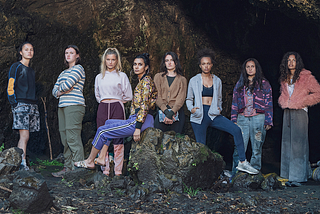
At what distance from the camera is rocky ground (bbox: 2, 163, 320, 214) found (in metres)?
3.55

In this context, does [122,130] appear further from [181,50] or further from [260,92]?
[181,50]

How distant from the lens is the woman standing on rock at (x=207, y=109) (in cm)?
490

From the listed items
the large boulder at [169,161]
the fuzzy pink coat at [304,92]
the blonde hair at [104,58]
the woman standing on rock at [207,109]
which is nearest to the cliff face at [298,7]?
the fuzzy pink coat at [304,92]

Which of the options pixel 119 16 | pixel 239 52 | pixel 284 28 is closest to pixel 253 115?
pixel 284 28

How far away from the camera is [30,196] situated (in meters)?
3.21

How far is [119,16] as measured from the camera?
324 inches

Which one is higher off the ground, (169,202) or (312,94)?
(312,94)

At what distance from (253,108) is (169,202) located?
2.62 metres

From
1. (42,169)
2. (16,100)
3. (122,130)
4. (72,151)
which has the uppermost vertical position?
(16,100)

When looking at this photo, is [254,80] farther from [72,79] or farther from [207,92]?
[72,79]

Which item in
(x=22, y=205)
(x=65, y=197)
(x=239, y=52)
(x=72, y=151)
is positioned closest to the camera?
(x=22, y=205)

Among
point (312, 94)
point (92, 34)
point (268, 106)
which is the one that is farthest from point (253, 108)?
point (92, 34)

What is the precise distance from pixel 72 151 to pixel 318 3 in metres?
5.59

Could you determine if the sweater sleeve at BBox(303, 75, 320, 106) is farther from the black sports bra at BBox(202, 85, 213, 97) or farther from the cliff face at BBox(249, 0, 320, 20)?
the black sports bra at BBox(202, 85, 213, 97)
